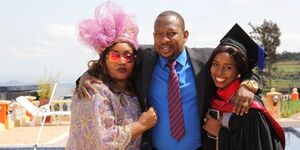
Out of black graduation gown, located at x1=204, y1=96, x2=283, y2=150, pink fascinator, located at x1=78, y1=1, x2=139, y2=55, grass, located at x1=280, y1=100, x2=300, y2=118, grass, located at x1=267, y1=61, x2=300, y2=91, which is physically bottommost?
grass, located at x1=280, y1=100, x2=300, y2=118

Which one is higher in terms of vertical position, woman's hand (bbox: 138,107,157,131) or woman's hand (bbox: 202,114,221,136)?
woman's hand (bbox: 138,107,157,131)

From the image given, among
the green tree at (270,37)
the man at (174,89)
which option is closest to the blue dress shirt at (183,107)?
the man at (174,89)

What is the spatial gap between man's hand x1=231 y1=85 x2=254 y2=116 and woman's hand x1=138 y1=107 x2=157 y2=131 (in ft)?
2.03

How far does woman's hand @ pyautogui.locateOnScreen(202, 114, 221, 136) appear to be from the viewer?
2611 millimetres

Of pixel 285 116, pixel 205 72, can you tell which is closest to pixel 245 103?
pixel 205 72

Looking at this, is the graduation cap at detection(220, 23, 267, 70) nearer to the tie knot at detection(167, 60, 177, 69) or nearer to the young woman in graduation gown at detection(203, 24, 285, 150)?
the young woman in graduation gown at detection(203, 24, 285, 150)

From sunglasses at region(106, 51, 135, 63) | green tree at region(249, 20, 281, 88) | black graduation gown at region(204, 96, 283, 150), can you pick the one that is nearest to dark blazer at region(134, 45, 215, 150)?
sunglasses at region(106, 51, 135, 63)

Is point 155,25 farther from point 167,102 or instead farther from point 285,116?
point 285,116

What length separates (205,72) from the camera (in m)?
2.80

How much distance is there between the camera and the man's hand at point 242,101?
2.40 metres

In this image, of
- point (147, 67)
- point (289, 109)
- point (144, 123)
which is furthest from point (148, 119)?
point (289, 109)

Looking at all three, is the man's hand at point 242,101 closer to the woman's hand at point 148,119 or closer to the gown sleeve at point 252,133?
the gown sleeve at point 252,133

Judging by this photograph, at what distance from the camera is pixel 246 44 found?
2.72 meters

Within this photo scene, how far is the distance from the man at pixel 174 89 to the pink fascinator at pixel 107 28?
0.22 meters
